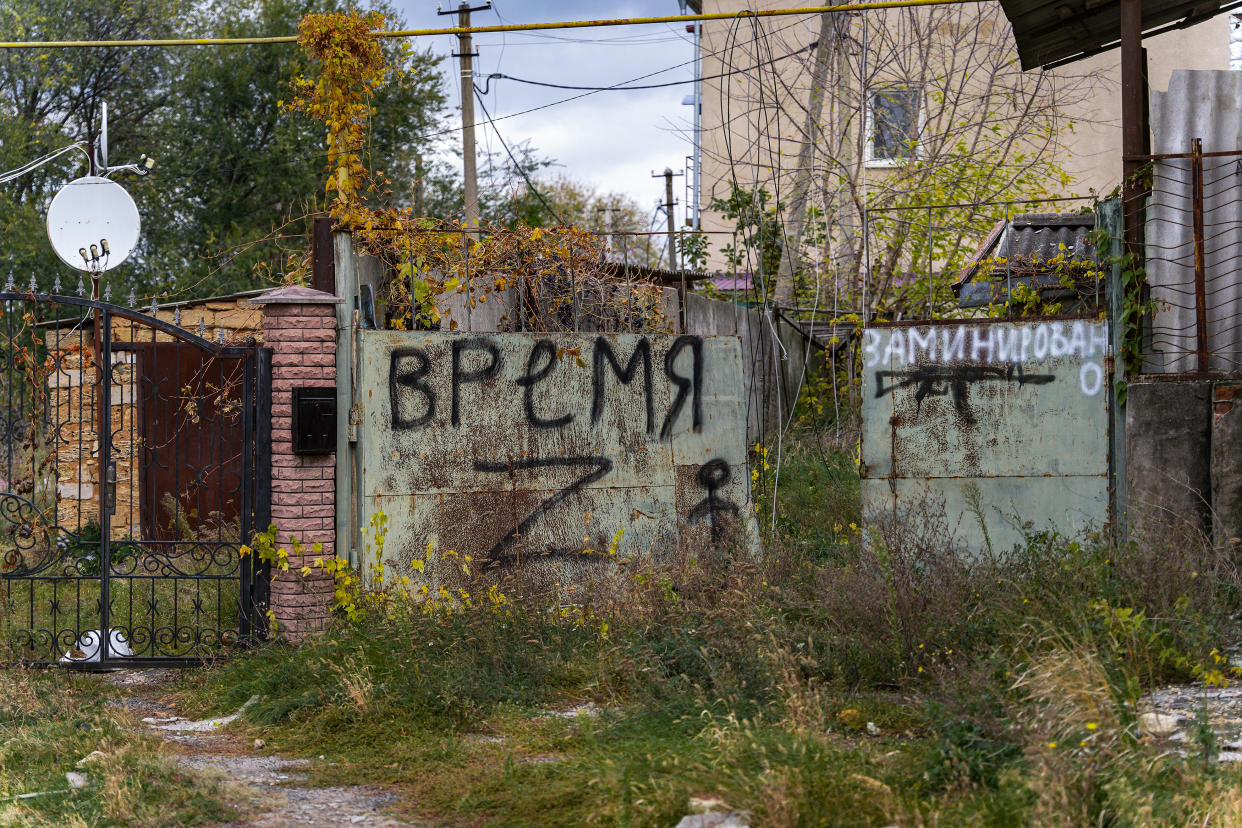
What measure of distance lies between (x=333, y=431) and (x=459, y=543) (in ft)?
3.18

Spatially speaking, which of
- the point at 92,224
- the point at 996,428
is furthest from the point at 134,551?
the point at 996,428

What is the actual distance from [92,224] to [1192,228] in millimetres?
7889

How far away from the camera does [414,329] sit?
700 cm

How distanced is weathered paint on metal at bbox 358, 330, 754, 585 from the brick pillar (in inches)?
10.3

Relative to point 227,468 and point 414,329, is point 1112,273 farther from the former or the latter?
point 227,468

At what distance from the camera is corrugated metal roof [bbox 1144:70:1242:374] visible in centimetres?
682

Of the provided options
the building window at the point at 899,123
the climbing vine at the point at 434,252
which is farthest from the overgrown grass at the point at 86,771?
the building window at the point at 899,123

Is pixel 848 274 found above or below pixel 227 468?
above

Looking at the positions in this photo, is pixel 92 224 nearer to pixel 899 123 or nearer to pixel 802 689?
pixel 802 689

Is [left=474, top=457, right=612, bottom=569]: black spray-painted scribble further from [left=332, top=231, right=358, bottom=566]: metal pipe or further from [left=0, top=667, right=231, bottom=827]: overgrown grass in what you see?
[left=0, top=667, right=231, bottom=827]: overgrown grass

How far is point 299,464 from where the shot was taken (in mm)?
6633

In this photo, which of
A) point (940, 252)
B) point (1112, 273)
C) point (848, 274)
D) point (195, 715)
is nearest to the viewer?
point (195, 715)

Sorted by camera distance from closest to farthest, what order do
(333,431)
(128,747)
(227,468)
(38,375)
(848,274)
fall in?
(128,747), (333,431), (38,375), (227,468), (848,274)

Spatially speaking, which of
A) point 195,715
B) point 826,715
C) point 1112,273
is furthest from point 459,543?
point 1112,273
